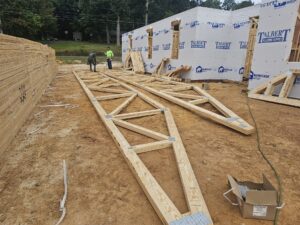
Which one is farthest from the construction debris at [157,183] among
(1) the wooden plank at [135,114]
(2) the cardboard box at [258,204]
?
(2) the cardboard box at [258,204]

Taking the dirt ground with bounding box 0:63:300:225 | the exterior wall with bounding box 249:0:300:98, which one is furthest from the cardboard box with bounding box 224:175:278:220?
the exterior wall with bounding box 249:0:300:98

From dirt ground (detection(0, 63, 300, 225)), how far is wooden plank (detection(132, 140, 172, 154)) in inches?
3.1

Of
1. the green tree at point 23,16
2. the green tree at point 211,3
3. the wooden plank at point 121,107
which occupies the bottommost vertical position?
the wooden plank at point 121,107

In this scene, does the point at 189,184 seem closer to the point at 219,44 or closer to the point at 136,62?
the point at 219,44

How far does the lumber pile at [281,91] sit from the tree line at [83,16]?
34131 mm

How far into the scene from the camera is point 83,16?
40812 millimetres

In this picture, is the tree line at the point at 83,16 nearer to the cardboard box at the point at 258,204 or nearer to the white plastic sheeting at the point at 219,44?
the white plastic sheeting at the point at 219,44

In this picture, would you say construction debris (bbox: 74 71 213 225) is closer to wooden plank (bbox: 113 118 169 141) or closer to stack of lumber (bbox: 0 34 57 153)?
wooden plank (bbox: 113 118 169 141)

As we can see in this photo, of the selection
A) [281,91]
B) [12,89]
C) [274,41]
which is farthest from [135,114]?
[274,41]

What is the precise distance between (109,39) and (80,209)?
1762 inches

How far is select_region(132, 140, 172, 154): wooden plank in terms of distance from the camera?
2787mm

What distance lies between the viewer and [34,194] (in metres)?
2.05

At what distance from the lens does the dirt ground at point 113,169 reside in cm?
182

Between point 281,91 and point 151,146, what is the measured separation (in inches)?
181
